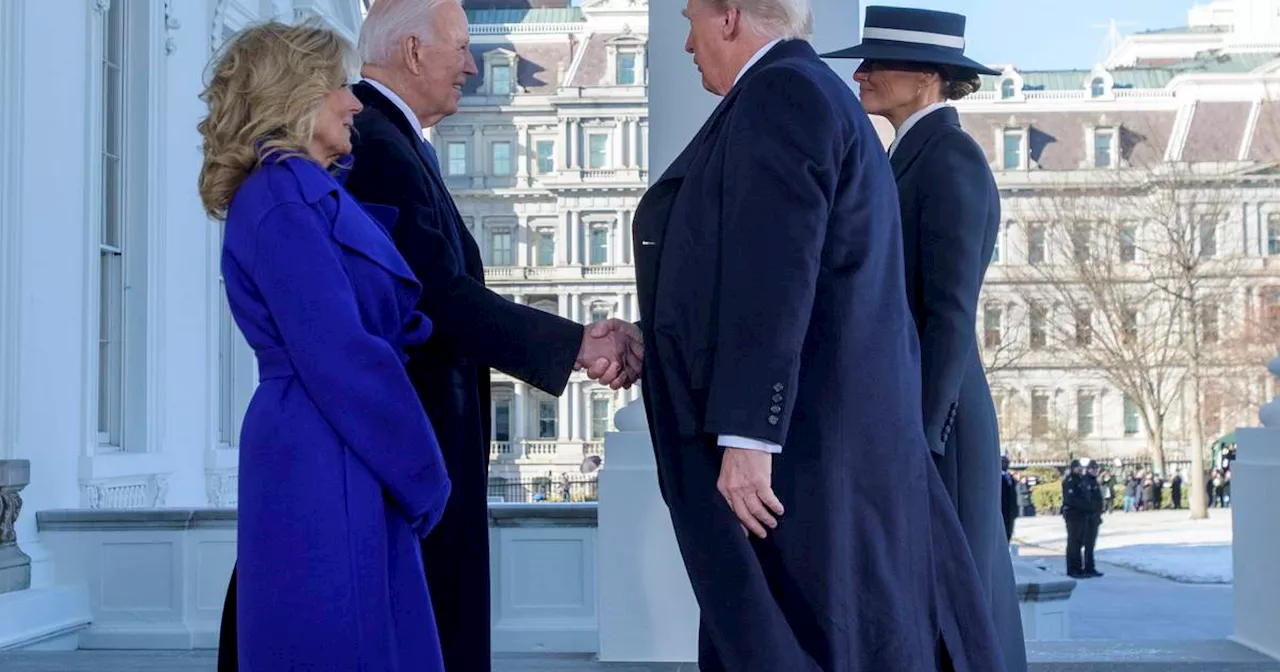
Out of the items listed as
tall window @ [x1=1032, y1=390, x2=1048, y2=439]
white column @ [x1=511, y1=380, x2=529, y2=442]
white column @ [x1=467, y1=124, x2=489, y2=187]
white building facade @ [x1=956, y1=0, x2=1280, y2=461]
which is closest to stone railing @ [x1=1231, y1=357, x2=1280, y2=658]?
white building facade @ [x1=956, y1=0, x2=1280, y2=461]

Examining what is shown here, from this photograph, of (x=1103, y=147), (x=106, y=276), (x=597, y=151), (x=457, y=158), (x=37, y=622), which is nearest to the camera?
(x=37, y=622)

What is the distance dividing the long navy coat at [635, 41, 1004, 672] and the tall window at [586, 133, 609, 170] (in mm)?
57001

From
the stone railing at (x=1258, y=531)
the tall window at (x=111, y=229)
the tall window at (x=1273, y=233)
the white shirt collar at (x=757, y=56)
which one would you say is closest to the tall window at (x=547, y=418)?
the tall window at (x=1273, y=233)

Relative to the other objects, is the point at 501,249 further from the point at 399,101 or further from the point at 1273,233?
the point at 399,101

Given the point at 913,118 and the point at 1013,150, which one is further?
the point at 1013,150

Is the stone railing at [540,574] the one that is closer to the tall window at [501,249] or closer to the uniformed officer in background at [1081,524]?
the uniformed officer in background at [1081,524]

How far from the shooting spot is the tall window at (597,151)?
195 ft

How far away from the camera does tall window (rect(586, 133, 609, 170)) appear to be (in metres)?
59.4

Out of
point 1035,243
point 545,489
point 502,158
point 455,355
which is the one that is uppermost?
point 502,158

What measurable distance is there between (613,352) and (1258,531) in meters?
2.99

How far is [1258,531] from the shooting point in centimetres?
499

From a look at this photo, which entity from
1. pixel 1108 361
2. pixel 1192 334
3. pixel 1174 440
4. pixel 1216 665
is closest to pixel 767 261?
pixel 1216 665

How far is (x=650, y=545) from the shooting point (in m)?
4.89

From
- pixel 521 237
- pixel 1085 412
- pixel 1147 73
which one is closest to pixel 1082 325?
pixel 1085 412
